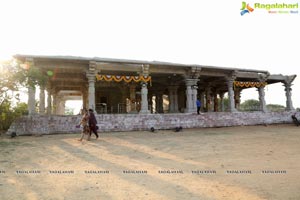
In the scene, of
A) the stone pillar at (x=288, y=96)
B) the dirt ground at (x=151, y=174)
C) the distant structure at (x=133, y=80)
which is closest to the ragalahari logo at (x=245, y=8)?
the distant structure at (x=133, y=80)

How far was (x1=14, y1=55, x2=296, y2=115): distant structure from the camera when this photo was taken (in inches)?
560

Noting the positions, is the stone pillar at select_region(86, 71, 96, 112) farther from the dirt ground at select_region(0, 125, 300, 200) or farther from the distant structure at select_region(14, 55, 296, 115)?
the dirt ground at select_region(0, 125, 300, 200)

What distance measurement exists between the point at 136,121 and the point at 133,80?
3.38m

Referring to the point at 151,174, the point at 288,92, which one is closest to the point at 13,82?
the point at 151,174

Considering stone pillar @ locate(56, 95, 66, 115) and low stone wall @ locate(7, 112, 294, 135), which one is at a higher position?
stone pillar @ locate(56, 95, 66, 115)

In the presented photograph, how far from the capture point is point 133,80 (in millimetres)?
15828

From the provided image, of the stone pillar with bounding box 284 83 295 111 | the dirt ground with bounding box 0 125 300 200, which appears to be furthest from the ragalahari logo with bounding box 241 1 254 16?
the stone pillar with bounding box 284 83 295 111

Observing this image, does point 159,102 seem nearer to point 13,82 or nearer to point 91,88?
point 91,88

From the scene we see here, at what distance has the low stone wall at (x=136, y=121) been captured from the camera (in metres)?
12.2

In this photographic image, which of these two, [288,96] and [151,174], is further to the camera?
[288,96]

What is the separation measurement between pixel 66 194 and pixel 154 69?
520 inches

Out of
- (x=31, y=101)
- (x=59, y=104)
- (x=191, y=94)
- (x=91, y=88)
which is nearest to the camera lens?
(x=31, y=101)

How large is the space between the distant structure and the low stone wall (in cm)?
93

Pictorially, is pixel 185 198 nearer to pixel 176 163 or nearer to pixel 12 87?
pixel 176 163
